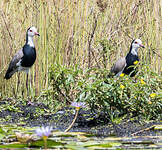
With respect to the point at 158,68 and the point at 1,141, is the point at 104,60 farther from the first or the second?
the point at 1,141

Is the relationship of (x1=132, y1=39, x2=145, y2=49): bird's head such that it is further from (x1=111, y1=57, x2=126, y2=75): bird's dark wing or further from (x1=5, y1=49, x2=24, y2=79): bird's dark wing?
(x1=5, y1=49, x2=24, y2=79): bird's dark wing

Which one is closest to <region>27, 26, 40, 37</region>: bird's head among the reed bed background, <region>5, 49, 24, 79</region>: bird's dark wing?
the reed bed background

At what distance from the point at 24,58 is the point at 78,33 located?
1.37m

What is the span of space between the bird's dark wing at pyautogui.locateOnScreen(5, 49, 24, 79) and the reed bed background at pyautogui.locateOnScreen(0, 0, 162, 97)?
0.34ft

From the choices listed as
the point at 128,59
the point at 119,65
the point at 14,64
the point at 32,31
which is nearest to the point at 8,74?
the point at 14,64

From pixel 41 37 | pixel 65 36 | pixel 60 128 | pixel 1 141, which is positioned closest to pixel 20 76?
pixel 41 37

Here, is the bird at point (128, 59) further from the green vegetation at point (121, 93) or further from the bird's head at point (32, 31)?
the green vegetation at point (121, 93)

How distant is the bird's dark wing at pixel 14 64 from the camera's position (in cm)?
624

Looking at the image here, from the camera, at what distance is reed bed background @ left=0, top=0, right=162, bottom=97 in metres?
5.70

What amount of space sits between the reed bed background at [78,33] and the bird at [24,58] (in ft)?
0.32

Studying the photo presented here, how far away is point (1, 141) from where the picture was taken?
2.98m

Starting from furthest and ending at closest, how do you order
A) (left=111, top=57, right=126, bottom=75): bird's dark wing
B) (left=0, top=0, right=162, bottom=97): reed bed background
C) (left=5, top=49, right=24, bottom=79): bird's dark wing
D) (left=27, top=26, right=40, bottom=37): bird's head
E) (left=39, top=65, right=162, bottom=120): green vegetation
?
(left=5, top=49, right=24, bottom=79): bird's dark wing, (left=111, top=57, right=126, bottom=75): bird's dark wing, (left=27, top=26, right=40, bottom=37): bird's head, (left=0, top=0, right=162, bottom=97): reed bed background, (left=39, top=65, right=162, bottom=120): green vegetation

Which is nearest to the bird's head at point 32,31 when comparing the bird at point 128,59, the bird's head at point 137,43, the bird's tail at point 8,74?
the bird's tail at point 8,74

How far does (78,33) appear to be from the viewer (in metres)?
5.70
